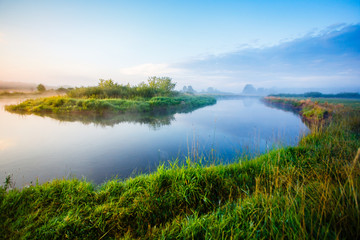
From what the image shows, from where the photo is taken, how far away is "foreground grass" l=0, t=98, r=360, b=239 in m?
1.51

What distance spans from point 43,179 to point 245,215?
5.42 m

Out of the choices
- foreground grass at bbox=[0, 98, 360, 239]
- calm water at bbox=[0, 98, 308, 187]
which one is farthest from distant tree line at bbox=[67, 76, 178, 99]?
foreground grass at bbox=[0, 98, 360, 239]

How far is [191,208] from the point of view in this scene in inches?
97.1

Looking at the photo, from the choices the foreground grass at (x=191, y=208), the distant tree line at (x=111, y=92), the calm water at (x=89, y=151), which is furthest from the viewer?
the distant tree line at (x=111, y=92)

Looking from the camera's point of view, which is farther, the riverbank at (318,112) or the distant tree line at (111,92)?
the distant tree line at (111,92)

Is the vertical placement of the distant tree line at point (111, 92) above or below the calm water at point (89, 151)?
above

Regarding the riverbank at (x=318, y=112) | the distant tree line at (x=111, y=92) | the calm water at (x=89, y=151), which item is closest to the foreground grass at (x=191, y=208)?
the calm water at (x=89, y=151)

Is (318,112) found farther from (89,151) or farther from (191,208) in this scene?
(89,151)

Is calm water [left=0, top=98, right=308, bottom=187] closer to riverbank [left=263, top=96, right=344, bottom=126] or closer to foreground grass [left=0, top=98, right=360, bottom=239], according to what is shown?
foreground grass [left=0, top=98, right=360, bottom=239]

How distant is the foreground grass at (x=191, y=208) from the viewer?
4.95 feet

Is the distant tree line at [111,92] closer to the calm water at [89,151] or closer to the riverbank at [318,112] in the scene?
the calm water at [89,151]

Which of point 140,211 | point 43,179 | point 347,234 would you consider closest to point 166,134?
point 43,179

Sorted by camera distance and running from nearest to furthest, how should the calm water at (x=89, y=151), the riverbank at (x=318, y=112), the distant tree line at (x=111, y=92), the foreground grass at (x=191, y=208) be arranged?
the foreground grass at (x=191, y=208)
the calm water at (x=89, y=151)
the riverbank at (x=318, y=112)
the distant tree line at (x=111, y=92)

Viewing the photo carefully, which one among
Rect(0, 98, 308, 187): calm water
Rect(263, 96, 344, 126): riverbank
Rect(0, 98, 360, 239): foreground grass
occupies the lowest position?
Rect(0, 98, 308, 187): calm water
